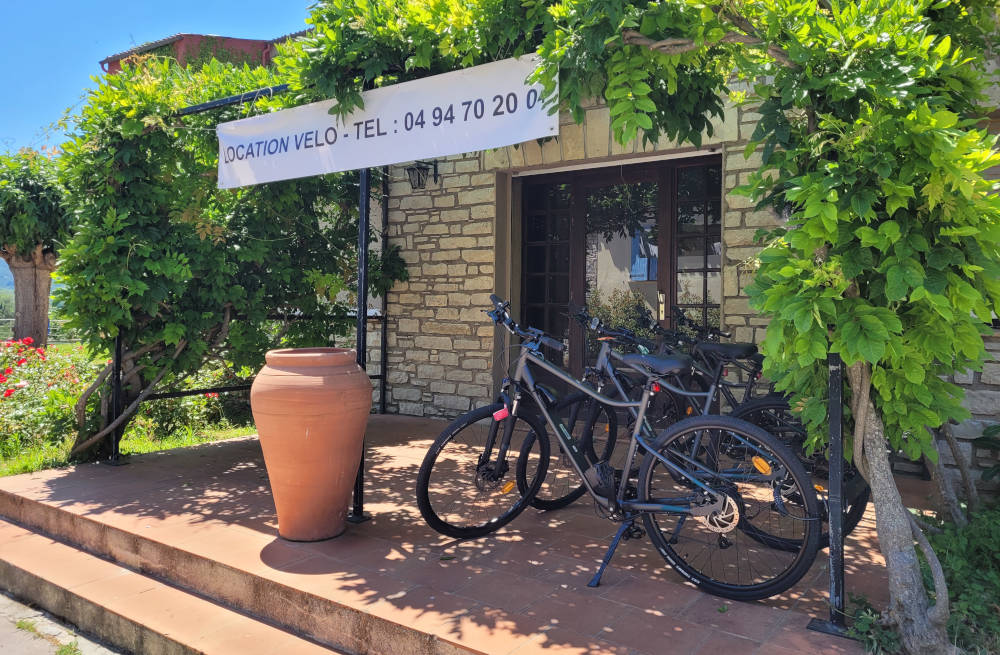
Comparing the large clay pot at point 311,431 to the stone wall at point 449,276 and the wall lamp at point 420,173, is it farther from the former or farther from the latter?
the wall lamp at point 420,173

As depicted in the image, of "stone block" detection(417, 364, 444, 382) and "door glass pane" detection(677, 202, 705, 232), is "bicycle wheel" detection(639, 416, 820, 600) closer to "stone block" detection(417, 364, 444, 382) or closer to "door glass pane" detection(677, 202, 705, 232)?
"door glass pane" detection(677, 202, 705, 232)

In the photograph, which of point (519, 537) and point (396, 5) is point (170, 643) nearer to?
point (519, 537)

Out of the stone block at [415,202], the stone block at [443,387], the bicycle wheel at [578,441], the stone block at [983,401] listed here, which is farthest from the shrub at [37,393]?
the stone block at [983,401]

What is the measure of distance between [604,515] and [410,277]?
4.33 metres

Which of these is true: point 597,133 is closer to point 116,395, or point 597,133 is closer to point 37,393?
point 116,395

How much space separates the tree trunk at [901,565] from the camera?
7.11 ft

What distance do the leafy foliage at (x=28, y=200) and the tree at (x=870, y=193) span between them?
33.6ft

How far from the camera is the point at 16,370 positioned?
A: 22.2 feet

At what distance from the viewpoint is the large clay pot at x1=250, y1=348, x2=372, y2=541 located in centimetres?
317

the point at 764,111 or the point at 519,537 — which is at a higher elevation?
the point at 764,111

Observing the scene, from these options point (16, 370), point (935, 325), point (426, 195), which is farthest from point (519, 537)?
point (16, 370)

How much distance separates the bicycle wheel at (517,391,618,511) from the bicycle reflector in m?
0.88

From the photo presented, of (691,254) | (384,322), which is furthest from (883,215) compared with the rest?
(384,322)

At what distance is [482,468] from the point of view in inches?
132
